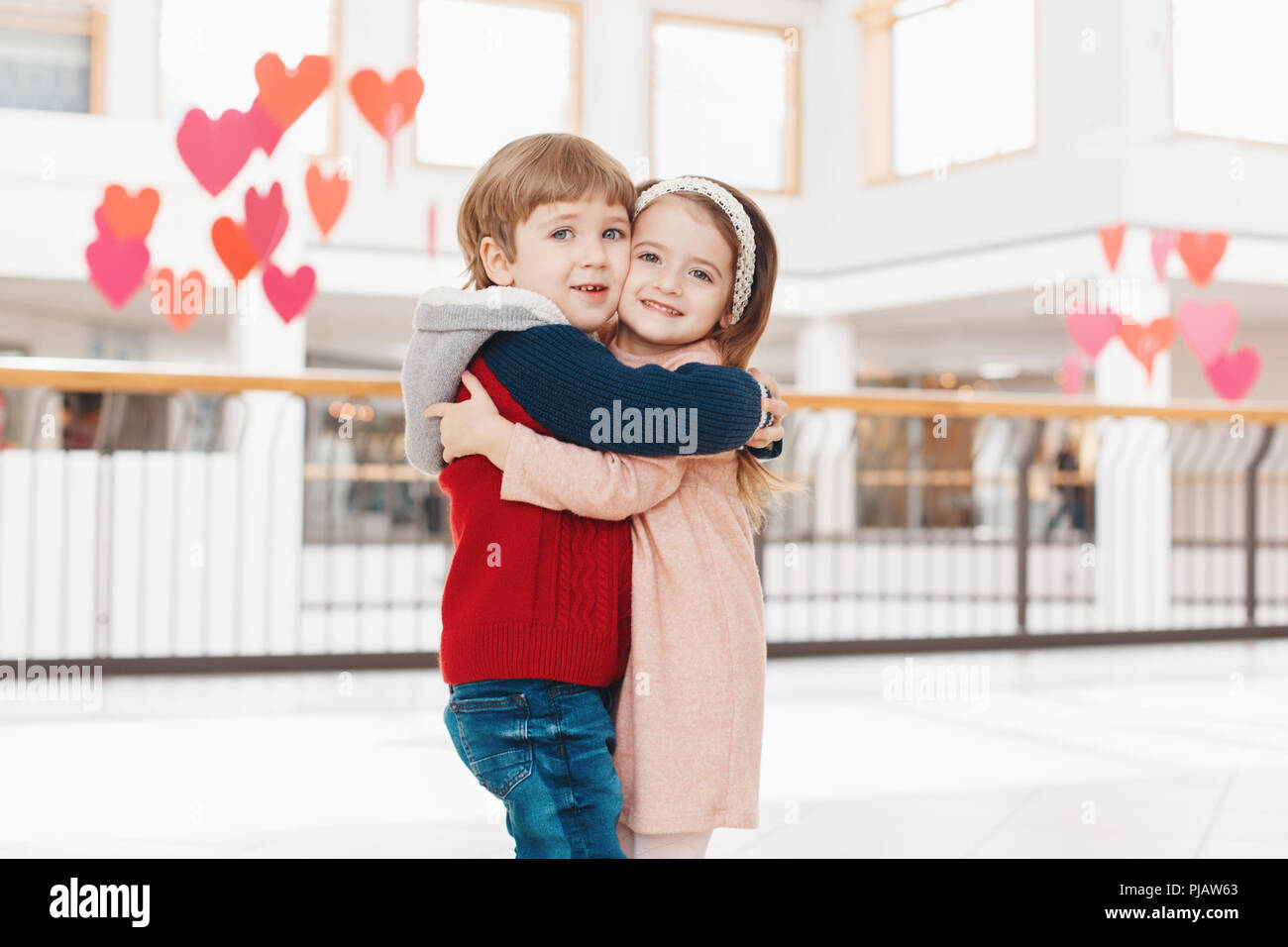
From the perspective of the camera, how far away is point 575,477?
1203 millimetres

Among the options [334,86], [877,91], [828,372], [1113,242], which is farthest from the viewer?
[828,372]

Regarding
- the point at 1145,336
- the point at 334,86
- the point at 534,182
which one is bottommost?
the point at 534,182

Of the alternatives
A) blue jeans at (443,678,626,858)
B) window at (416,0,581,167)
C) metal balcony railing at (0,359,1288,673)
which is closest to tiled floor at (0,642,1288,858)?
metal balcony railing at (0,359,1288,673)

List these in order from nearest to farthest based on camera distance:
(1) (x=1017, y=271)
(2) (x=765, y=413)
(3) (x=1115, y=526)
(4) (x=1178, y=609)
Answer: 1. (2) (x=765, y=413)
2. (4) (x=1178, y=609)
3. (3) (x=1115, y=526)
4. (1) (x=1017, y=271)

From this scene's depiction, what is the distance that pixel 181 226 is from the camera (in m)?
9.51

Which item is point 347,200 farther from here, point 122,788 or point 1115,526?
point 122,788

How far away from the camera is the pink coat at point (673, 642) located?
121cm

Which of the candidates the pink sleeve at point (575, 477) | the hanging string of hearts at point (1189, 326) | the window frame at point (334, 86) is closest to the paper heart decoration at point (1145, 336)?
the hanging string of hearts at point (1189, 326)

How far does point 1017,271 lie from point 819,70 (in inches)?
122

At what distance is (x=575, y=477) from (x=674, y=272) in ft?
0.78

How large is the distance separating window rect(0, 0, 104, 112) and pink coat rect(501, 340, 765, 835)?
10.6m

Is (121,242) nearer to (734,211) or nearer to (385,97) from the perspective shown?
(385,97)

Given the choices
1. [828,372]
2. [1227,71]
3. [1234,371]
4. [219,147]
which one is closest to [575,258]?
[219,147]
